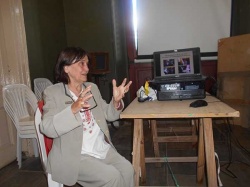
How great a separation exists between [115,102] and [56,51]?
7.86 feet

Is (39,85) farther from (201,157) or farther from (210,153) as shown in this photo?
(210,153)

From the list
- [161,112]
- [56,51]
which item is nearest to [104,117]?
[161,112]

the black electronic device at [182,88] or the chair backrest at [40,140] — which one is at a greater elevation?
the black electronic device at [182,88]

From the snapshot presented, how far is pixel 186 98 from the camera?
1.60 m

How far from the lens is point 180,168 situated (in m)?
2.15

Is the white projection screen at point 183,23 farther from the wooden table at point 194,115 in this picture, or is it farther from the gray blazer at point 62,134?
the gray blazer at point 62,134

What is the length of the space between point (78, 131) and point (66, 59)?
458 millimetres

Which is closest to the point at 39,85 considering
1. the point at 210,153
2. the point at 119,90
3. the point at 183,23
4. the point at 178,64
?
the point at 119,90

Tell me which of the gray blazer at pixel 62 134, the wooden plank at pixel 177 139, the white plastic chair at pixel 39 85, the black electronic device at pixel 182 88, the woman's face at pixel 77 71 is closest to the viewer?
the gray blazer at pixel 62 134

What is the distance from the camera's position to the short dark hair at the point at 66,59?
4.38 ft

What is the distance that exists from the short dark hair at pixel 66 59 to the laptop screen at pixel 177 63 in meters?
0.71

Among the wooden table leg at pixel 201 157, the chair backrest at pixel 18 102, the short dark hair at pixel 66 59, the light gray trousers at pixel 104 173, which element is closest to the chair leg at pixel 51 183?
the light gray trousers at pixel 104 173

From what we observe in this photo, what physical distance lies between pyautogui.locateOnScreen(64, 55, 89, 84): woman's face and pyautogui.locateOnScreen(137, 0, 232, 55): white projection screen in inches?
111

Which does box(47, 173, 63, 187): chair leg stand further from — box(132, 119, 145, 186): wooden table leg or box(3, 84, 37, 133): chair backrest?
box(3, 84, 37, 133): chair backrest
